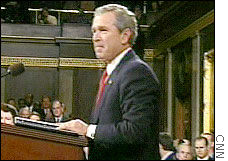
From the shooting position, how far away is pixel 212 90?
59.8 inches

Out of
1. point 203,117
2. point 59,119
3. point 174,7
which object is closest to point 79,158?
point 59,119

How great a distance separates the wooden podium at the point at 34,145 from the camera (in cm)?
72

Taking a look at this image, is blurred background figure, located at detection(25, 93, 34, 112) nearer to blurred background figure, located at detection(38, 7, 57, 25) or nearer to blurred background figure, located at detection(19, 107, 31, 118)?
blurred background figure, located at detection(19, 107, 31, 118)

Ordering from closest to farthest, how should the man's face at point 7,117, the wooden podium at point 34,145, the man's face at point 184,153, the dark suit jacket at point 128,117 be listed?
the wooden podium at point 34,145 → the dark suit jacket at point 128,117 → the man's face at point 7,117 → the man's face at point 184,153

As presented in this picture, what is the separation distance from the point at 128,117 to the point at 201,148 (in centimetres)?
54

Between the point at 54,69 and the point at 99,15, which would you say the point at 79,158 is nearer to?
the point at 99,15

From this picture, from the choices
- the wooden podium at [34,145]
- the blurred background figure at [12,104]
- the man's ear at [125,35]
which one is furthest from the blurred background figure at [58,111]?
the wooden podium at [34,145]

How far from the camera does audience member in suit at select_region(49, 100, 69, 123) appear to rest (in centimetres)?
143

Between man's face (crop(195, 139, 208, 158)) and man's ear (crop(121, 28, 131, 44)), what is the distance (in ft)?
1.56

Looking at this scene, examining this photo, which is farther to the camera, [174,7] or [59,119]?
[174,7]

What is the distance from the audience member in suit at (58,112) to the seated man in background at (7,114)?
0.39ft

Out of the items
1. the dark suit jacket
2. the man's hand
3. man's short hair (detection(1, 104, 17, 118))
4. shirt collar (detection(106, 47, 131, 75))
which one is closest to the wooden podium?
the man's hand

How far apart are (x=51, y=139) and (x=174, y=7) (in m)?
0.98

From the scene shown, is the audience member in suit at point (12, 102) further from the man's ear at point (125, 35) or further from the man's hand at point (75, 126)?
the man's hand at point (75, 126)
